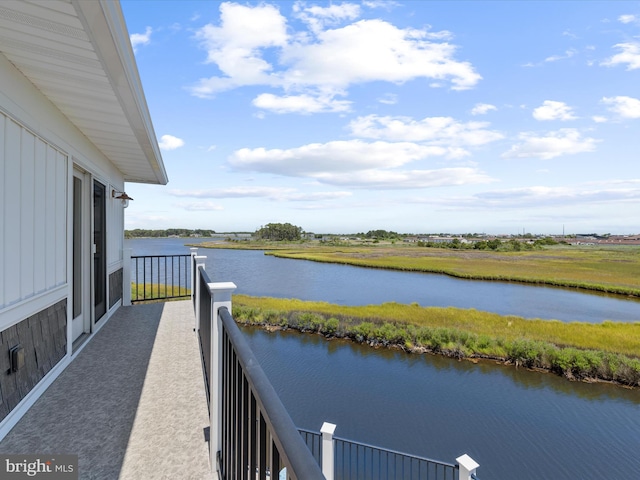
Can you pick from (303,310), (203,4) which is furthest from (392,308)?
(203,4)

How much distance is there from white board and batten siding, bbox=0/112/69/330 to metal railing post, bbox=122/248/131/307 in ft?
9.92

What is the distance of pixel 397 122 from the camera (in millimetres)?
18453

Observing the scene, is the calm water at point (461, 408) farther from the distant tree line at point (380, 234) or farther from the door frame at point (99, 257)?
the distant tree line at point (380, 234)

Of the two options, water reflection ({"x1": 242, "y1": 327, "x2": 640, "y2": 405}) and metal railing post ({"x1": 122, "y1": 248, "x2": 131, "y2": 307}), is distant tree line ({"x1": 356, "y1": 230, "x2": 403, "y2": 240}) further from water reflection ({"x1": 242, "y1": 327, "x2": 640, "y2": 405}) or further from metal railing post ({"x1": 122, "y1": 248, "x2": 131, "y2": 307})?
metal railing post ({"x1": 122, "y1": 248, "x2": 131, "y2": 307})

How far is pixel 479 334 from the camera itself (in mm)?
13133

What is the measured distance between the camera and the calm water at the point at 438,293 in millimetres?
19297

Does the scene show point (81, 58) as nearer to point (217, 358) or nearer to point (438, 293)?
point (217, 358)

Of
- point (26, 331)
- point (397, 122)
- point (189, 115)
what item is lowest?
point (26, 331)

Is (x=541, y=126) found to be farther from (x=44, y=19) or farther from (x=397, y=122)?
(x=44, y=19)

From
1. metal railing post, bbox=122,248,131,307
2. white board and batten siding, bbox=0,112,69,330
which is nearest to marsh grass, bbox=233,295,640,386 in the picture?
metal railing post, bbox=122,248,131,307

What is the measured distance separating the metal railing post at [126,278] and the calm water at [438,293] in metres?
15.5

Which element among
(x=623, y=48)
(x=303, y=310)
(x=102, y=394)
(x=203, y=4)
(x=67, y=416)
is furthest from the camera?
(x=303, y=310)

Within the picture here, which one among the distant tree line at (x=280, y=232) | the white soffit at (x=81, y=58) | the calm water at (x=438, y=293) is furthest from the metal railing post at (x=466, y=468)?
the distant tree line at (x=280, y=232)

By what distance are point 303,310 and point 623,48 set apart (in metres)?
14.1
